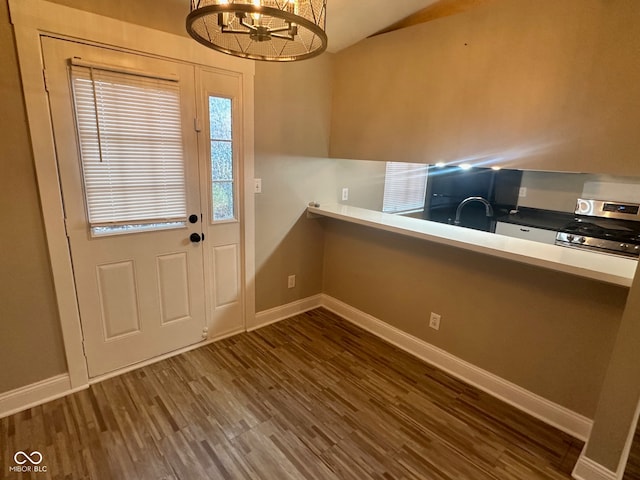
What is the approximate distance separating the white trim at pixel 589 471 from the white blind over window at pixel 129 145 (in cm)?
274

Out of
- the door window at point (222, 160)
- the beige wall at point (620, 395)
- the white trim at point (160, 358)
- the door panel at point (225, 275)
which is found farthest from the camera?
the door panel at point (225, 275)

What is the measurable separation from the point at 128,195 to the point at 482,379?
2665mm

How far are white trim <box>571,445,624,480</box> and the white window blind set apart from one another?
2.63 meters

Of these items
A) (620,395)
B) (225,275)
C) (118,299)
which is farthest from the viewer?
(225,275)

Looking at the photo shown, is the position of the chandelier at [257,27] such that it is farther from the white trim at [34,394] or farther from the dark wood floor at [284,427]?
the white trim at [34,394]

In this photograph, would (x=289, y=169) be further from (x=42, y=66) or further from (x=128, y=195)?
(x=42, y=66)

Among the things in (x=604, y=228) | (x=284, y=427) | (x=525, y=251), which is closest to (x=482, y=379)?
(x=525, y=251)

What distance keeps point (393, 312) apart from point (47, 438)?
239 cm

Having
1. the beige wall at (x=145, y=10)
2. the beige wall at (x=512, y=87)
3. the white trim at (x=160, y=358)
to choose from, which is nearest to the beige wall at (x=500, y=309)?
the beige wall at (x=512, y=87)

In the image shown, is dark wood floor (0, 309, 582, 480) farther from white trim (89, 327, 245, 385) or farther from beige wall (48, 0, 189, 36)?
beige wall (48, 0, 189, 36)

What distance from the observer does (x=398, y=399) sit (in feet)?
7.19

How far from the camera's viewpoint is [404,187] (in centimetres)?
397

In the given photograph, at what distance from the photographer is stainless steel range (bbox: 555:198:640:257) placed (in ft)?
8.73

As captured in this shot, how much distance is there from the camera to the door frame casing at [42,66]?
1.68 m
